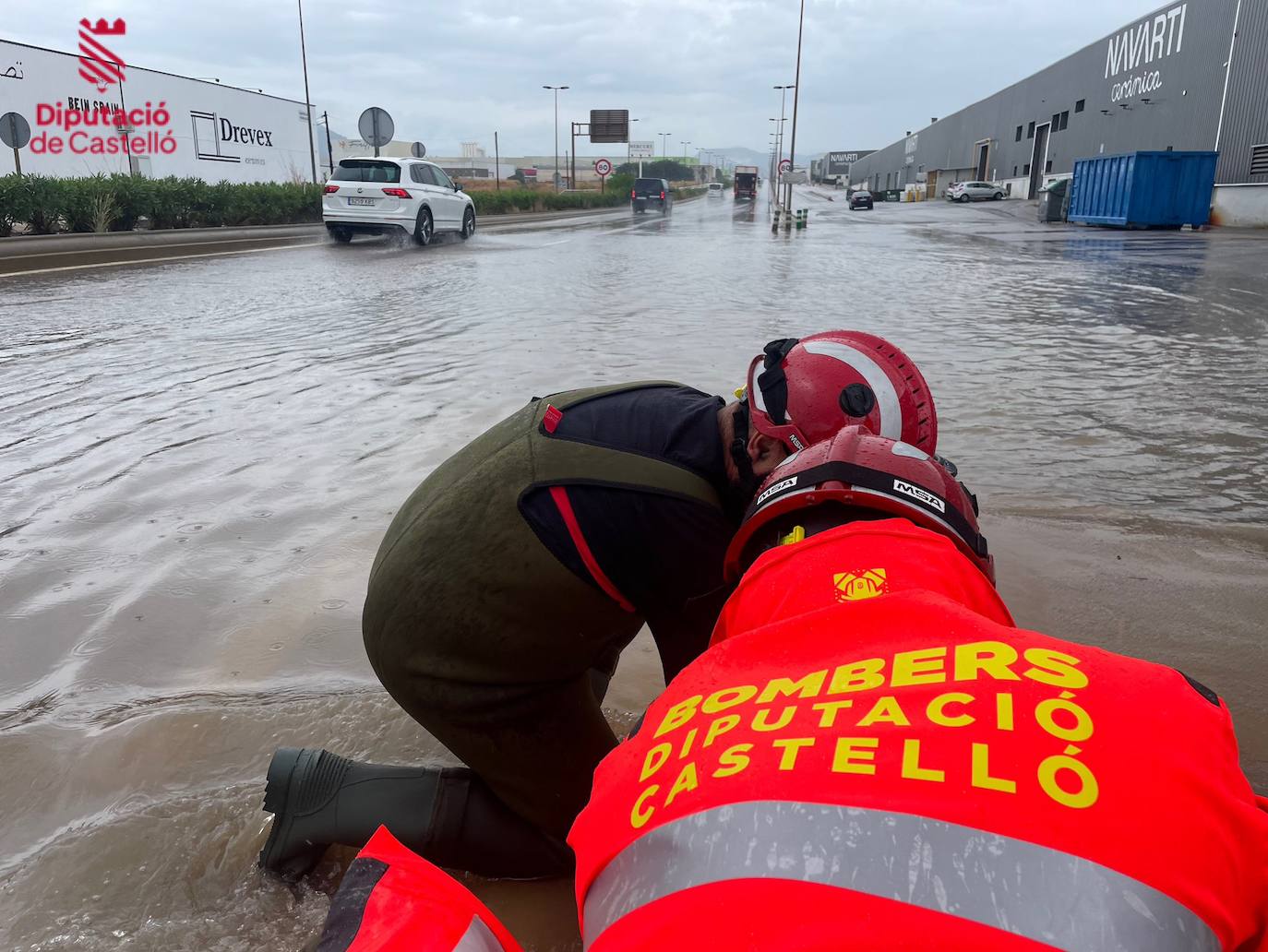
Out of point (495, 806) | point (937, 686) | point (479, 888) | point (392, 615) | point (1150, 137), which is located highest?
point (1150, 137)

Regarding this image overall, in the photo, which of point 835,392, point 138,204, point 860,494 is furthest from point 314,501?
point 138,204

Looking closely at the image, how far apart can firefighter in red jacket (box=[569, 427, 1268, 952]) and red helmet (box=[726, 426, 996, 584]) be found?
278 millimetres

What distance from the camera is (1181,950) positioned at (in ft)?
2.60

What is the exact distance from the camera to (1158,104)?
1315 inches

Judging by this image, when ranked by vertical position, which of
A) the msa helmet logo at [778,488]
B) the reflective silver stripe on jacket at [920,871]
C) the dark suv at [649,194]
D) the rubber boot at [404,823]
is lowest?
the rubber boot at [404,823]

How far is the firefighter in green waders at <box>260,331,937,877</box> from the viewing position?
6.45 feet

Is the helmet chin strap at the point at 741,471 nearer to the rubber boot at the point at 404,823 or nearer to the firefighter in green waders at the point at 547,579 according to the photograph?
the firefighter in green waders at the point at 547,579

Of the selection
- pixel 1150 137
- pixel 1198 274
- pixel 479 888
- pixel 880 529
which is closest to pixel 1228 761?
pixel 880 529

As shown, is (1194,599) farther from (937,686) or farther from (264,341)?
(264,341)

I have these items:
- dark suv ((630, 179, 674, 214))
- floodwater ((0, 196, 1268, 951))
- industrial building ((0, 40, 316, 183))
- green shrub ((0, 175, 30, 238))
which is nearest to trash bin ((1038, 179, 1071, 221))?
dark suv ((630, 179, 674, 214))

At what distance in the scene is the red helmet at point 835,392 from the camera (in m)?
1.95

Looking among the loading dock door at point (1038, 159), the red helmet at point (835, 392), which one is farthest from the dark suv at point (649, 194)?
the red helmet at point (835, 392)

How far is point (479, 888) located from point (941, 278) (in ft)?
44.4

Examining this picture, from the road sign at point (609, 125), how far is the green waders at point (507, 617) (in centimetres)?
7318
